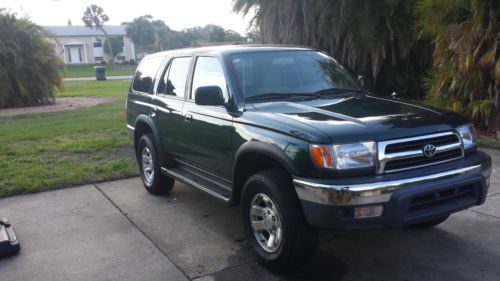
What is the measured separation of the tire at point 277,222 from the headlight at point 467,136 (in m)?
1.40

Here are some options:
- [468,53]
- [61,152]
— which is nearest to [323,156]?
[468,53]

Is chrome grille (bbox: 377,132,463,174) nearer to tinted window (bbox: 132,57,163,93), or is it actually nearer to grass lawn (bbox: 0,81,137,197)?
tinted window (bbox: 132,57,163,93)

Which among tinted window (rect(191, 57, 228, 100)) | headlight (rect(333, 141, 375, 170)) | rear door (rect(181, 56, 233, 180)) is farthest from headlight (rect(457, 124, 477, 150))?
tinted window (rect(191, 57, 228, 100))

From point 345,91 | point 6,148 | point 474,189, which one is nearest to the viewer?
point 474,189

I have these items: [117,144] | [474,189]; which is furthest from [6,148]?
[474,189]

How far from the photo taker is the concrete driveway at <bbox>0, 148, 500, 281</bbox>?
4043mm

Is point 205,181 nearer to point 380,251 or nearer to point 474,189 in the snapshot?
point 380,251

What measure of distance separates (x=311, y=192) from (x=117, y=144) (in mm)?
6449

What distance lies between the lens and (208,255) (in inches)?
175

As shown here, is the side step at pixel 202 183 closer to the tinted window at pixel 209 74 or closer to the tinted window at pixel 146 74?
the tinted window at pixel 209 74

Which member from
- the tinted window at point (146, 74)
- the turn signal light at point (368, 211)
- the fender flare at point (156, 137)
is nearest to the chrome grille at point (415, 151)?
the turn signal light at point (368, 211)

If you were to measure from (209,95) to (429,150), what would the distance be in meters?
1.91

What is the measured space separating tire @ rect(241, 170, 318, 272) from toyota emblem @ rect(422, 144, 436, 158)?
3.31 ft

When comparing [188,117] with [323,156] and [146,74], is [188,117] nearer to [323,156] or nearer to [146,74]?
[146,74]
